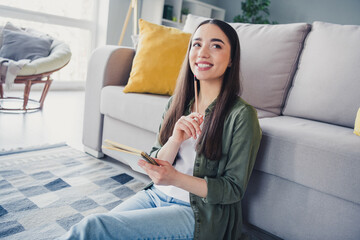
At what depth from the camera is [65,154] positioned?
6.35ft

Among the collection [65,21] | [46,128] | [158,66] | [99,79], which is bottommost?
[46,128]

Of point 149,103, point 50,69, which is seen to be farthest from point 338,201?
point 50,69

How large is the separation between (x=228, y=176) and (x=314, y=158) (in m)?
0.37

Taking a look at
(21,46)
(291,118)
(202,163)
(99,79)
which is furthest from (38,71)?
(202,163)

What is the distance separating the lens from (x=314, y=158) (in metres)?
1.07

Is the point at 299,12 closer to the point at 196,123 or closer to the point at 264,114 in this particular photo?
the point at 264,114

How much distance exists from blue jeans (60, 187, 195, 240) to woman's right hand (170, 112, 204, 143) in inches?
7.9

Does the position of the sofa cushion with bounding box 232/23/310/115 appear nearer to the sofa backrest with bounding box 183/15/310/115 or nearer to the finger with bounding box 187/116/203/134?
the sofa backrest with bounding box 183/15/310/115

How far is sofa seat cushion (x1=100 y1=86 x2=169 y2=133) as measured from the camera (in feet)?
5.11

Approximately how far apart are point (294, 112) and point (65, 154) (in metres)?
1.37

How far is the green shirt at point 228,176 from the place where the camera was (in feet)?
2.82

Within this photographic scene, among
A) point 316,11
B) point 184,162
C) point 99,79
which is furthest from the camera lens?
point 316,11

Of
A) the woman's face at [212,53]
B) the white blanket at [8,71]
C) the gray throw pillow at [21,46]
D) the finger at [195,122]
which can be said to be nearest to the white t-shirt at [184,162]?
the finger at [195,122]

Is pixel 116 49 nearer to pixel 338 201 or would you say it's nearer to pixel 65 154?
pixel 65 154
